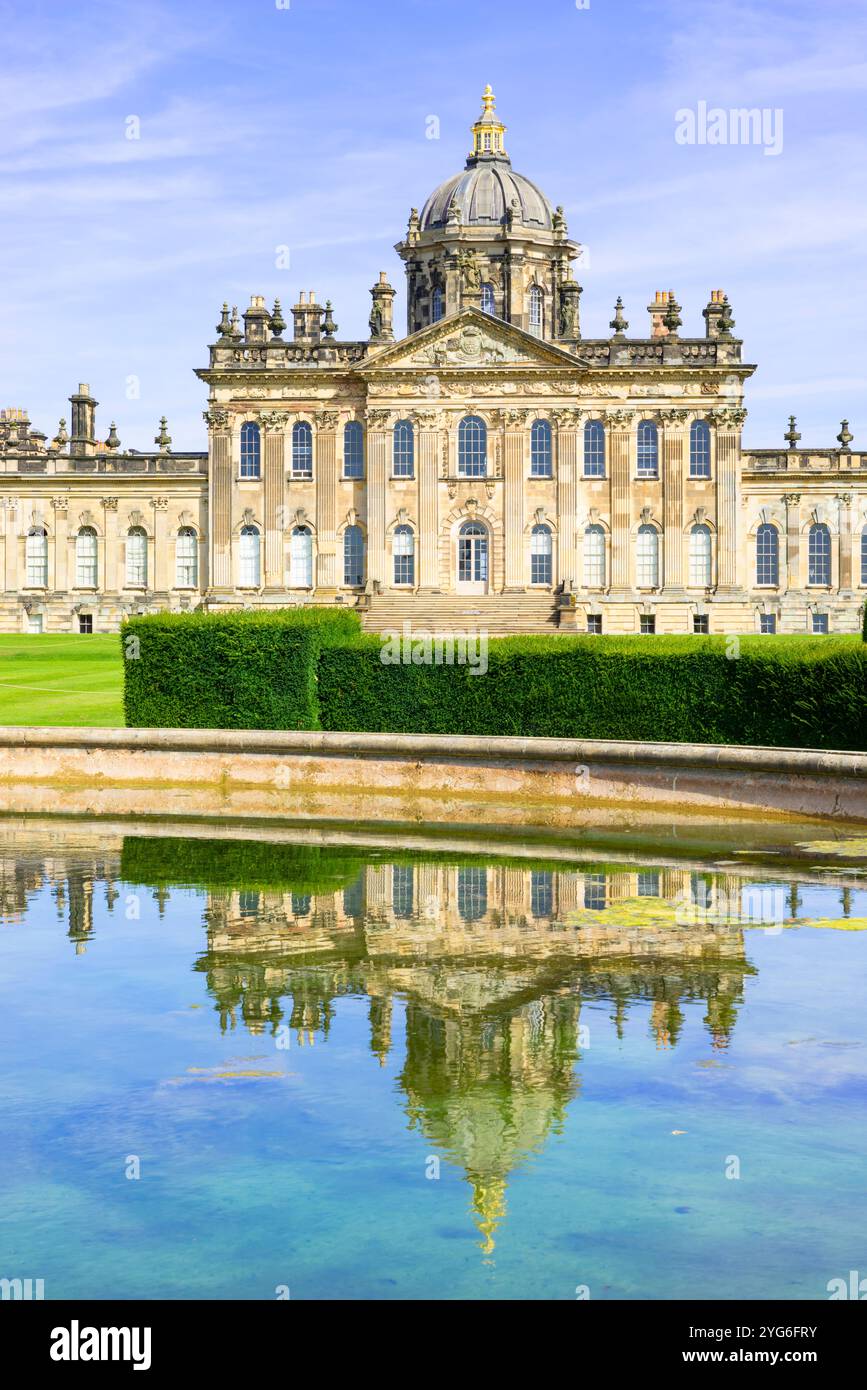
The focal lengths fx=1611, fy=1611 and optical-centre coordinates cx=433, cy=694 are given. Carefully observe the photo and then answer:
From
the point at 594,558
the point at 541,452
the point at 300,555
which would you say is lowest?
the point at 594,558

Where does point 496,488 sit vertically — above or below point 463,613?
above

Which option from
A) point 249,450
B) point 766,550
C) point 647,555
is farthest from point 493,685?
point 766,550

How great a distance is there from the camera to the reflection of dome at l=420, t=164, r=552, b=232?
222ft

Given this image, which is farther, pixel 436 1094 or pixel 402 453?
pixel 402 453

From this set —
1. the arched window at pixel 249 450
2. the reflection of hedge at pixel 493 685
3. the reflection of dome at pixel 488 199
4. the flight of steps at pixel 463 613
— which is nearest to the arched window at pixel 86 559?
the arched window at pixel 249 450

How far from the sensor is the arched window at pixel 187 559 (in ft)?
210

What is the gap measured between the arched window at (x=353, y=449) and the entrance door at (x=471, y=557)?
4623 millimetres

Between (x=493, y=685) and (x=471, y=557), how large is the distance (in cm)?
3281

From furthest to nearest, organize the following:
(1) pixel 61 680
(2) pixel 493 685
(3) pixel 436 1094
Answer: (1) pixel 61 680
(2) pixel 493 685
(3) pixel 436 1094

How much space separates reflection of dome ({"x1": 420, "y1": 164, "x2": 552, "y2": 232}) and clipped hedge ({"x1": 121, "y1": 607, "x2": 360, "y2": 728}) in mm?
43833

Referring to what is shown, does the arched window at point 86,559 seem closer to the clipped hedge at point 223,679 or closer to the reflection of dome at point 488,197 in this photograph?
the reflection of dome at point 488,197

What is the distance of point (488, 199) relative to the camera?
223 ft

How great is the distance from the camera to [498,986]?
12.8m

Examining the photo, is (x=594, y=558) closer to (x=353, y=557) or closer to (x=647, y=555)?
(x=647, y=555)
